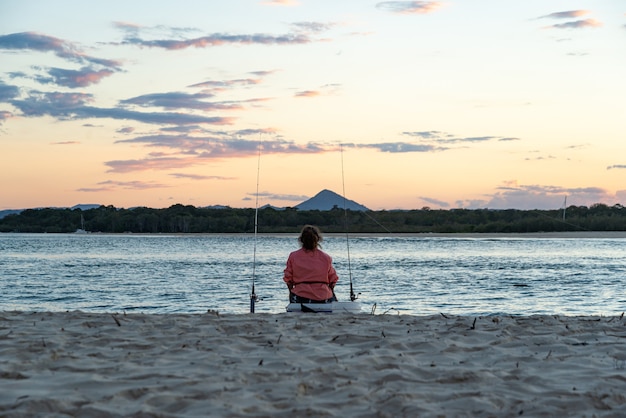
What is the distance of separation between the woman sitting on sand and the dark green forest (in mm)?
62559

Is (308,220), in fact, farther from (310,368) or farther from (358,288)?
(310,368)

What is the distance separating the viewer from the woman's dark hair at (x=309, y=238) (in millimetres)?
9820

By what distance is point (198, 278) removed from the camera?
24.8m

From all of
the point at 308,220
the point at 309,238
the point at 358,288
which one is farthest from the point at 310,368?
the point at 308,220

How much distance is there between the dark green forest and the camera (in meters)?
82.4

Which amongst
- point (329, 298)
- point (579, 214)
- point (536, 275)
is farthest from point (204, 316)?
point (579, 214)

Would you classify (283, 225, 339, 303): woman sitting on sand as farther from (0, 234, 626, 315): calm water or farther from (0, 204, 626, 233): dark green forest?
(0, 204, 626, 233): dark green forest

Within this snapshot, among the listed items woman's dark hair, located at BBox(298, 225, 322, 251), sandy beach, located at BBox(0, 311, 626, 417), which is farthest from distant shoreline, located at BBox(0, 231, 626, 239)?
sandy beach, located at BBox(0, 311, 626, 417)

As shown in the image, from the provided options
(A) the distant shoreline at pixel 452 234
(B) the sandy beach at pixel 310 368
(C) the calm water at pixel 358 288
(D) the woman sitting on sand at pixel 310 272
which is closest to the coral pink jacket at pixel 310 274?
(D) the woman sitting on sand at pixel 310 272

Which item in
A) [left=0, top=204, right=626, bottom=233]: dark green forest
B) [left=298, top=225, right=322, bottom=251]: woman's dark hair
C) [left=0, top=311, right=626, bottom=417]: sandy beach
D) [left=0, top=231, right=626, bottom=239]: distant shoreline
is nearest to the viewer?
[left=0, top=311, right=626, bottom=417]: sandy beach

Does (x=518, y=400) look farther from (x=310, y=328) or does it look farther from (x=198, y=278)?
(x=198, y=278)

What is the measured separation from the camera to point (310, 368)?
5.91 metres

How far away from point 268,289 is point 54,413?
52.0 ft

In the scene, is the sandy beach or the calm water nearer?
the sandy beach
